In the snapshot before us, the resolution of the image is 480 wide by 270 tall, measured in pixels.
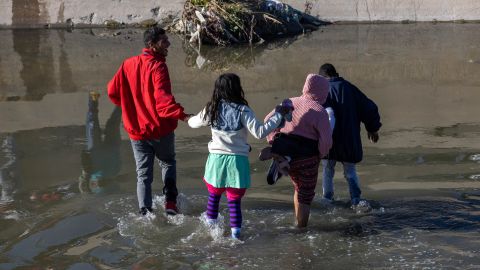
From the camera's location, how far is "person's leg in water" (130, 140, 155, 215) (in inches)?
240

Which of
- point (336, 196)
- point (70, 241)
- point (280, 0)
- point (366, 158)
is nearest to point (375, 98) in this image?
point (366, 158)

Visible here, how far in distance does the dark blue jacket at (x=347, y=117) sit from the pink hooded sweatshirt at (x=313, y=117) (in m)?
0.44

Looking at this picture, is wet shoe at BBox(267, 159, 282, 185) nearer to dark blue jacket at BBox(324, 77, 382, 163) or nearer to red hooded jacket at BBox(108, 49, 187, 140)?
dark blue jacket at BBox(324, 77, 382, 163)

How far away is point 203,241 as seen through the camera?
568 cm

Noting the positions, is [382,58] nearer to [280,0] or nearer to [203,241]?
[280,0]

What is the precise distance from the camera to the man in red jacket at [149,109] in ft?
18.9

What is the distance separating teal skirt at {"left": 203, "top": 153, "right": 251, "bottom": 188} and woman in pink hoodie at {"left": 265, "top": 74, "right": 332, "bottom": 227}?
1.12ft

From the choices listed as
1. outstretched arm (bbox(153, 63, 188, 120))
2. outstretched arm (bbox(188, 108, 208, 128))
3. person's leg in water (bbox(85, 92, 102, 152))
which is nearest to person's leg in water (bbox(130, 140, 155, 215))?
outstretched arm (bbox(153, 63, 188, 120))

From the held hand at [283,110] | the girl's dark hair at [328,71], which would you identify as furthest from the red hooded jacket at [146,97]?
the girl's dark hair at [328,71]

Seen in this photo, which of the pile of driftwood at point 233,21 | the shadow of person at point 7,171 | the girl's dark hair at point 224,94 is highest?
the pile of driftwood at point 233,21

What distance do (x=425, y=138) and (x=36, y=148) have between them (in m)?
4.47

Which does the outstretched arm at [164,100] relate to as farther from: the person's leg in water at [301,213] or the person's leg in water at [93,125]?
the person's leg in water at [93,125]

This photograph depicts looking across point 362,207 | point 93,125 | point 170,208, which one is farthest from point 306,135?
point 93,125

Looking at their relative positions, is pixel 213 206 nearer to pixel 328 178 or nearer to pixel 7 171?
pixel 328 178
